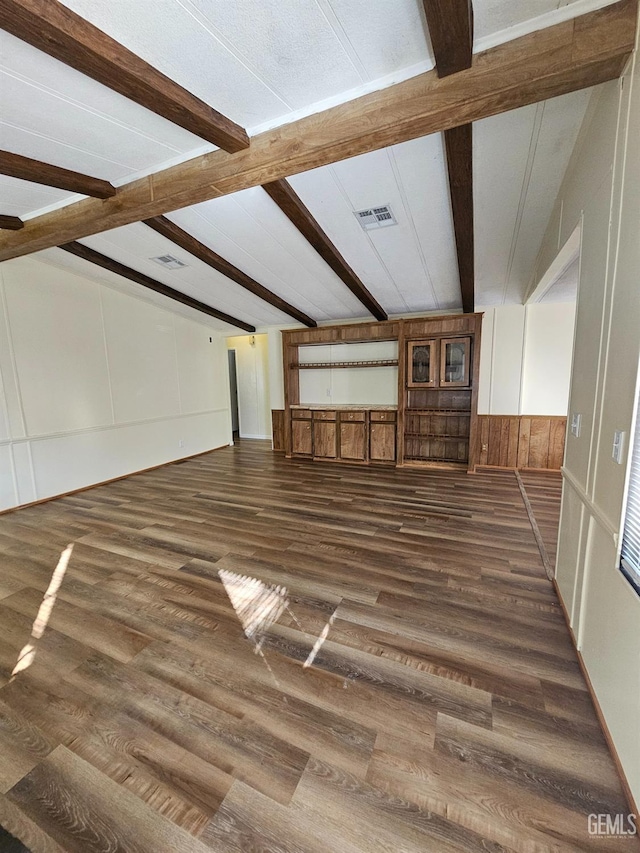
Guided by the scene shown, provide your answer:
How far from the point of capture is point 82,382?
192 inches

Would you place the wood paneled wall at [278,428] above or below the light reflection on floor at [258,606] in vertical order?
above

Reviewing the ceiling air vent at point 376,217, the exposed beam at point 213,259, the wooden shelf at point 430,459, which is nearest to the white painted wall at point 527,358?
the wooden shelf at point 430,459

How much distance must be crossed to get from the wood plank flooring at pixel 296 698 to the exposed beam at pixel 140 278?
337 centimetres

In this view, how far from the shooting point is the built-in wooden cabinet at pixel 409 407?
17.4 feet

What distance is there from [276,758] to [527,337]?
18.9ft

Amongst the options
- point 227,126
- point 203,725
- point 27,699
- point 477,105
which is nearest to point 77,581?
point 27,699

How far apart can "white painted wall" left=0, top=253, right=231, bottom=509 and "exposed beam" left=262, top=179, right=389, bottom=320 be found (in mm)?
3389

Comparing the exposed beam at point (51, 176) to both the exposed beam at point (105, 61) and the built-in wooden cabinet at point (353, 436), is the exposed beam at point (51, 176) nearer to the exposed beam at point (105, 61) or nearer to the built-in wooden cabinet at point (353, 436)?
the exposed beam at point (105, 61)

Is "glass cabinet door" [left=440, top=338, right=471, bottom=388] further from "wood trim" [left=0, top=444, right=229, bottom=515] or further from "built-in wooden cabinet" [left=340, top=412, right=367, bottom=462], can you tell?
"wood trim" [left=0, top=444, right=229, bottom=515]

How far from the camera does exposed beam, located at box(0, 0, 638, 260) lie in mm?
1522

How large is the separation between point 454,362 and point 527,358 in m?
1.10

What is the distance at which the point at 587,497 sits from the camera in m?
1.82

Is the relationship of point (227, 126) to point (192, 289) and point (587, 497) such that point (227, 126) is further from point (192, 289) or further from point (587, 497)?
point (192, 289)

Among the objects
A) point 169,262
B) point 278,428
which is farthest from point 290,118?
point 278,428
